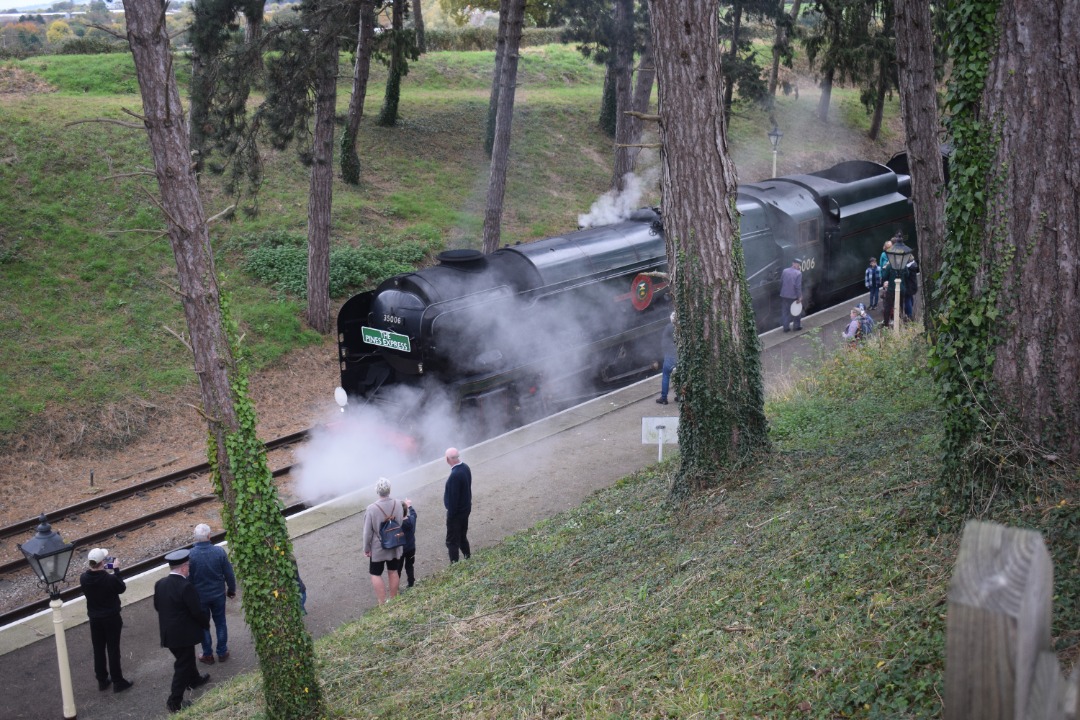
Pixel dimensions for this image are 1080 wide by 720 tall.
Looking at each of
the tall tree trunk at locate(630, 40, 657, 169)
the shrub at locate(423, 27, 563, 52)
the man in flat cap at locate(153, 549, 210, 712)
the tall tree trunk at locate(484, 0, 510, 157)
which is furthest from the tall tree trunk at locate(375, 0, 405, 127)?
the man in flat cap at locate(153, 549, 210, 712)

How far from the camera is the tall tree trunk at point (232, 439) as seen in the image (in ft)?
20.9

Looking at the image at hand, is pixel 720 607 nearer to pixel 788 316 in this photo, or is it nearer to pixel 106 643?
pixel 106 643

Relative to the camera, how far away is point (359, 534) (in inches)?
485

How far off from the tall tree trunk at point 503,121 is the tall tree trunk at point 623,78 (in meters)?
3.90

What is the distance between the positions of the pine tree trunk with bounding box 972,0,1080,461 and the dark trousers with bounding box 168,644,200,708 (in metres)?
7.42

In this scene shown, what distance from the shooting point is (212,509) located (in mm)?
13469

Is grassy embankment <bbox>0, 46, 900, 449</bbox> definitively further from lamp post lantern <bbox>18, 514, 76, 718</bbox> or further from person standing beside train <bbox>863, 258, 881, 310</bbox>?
person standing beside train <bbox>863, 258, 881, 310</bbox>

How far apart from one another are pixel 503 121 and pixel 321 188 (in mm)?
4281

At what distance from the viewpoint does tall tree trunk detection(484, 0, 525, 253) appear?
19562 mm

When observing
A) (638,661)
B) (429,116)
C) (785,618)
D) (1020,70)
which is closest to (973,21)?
(1020,70)

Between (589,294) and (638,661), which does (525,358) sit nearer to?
(589,294)

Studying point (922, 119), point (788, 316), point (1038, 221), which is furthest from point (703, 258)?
point (788, 316)

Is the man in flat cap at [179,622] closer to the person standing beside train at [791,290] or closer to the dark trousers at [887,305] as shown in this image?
the person standing beside train at [791,290]

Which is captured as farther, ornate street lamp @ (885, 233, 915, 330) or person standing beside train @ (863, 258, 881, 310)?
person standing beside train @ (863, 258, 881, 310)
